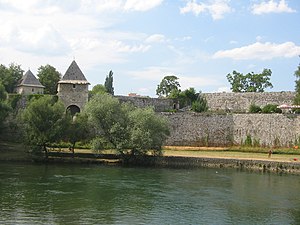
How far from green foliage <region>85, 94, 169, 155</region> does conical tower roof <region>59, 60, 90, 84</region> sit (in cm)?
773

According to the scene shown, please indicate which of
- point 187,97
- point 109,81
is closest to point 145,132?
point 187,97

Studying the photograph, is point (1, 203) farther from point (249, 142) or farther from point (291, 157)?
point (249, 142)

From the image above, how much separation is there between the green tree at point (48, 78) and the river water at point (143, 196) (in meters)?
20.2

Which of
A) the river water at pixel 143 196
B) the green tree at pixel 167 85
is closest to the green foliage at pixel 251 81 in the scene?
the green tree at pixel 167 85

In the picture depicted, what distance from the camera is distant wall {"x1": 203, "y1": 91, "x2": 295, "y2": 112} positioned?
4888 centimetres

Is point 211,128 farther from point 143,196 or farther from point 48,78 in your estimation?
point 143,196

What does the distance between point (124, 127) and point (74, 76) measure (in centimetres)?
1118

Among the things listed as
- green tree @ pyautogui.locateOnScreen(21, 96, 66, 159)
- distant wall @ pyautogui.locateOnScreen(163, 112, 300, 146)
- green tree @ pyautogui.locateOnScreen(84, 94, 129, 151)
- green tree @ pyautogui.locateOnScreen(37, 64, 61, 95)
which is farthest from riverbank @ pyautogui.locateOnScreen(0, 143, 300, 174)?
green tree @ pyautogui.locateOnScreen(37, 64, 61, 95)

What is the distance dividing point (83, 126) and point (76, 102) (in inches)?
315

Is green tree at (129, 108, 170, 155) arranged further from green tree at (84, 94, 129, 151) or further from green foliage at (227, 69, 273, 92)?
green foliage at (227, 69, 273, 92)

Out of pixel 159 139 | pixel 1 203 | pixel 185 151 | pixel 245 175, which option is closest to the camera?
pixel 1 203

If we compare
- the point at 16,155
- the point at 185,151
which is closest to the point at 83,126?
the point at 16,155

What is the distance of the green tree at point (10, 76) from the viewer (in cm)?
5191

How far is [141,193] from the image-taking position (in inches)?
1016
